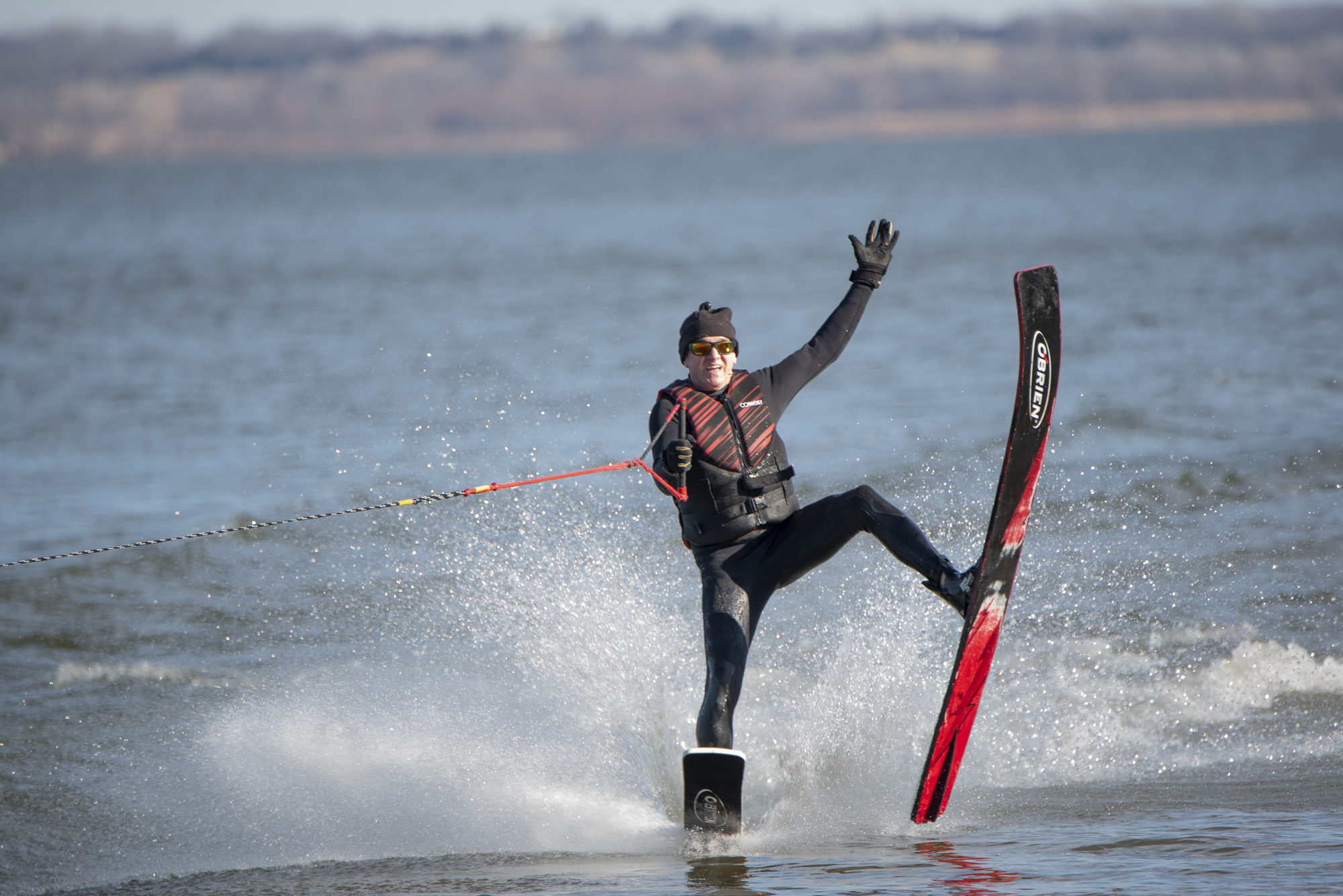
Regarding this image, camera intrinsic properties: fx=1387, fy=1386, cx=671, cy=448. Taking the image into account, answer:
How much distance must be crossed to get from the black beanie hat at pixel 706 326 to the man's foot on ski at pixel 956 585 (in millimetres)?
1158

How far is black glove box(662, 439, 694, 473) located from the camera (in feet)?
16.2

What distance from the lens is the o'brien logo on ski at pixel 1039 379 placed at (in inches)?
201

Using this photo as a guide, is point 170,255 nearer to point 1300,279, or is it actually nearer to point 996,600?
point 1300,279

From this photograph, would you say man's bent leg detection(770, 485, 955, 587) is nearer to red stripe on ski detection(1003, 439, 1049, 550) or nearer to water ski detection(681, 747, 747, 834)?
red stripe on ski detection(1003, 439, 1049, 550)

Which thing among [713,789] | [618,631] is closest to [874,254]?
[713,789]

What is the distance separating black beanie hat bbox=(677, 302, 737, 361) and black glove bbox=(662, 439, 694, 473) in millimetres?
349

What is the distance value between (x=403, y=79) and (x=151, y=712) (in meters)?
184

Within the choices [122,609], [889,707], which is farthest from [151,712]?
[889,707]

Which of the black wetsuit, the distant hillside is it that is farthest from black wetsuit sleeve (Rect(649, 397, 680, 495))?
the distant hillside

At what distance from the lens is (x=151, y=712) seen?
6824 mm

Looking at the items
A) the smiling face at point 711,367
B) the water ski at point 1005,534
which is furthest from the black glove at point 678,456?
the water ski at point 1005,534

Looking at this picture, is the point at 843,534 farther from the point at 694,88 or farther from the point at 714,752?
the point at 694,88

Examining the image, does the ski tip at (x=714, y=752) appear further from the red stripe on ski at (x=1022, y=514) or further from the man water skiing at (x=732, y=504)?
the red stripe on ski at (x=1022, y=514)

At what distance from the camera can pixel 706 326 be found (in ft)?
16.9
